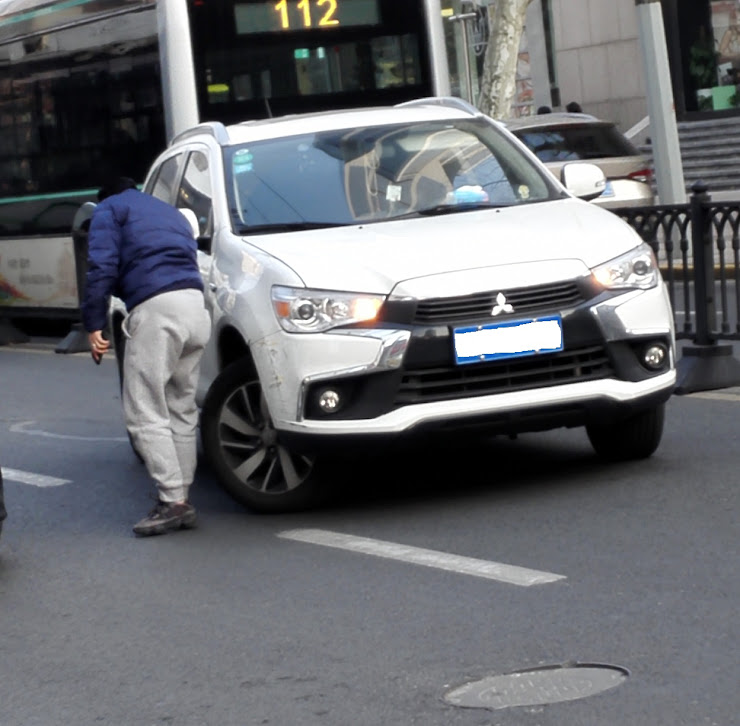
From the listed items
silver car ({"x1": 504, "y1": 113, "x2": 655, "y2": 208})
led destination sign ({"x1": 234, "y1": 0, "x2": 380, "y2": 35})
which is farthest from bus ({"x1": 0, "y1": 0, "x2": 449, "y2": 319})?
silver car ({"x1": 504, "y1": 113, "x2": 655, "y2": 208})

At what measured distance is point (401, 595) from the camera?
6.69 metres

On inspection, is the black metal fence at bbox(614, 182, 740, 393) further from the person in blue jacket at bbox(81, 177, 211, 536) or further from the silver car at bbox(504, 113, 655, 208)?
the silver car at bbox(504, 113, 655, 208)

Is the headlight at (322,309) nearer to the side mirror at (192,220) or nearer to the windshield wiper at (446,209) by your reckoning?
the side mirror at (192,220)

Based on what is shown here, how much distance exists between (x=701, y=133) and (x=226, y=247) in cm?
2473

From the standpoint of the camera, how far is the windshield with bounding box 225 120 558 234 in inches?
353

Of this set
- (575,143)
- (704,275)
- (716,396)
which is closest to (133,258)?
(716,396)

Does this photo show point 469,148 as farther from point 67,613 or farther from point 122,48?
point 122,48

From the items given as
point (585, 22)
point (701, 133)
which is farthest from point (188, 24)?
point (585, 22)

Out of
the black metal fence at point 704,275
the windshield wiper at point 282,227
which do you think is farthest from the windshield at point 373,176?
the black metal fence at point 704,275

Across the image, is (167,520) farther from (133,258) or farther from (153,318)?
(133,258)

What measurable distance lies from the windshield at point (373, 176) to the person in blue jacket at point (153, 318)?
0.62 m

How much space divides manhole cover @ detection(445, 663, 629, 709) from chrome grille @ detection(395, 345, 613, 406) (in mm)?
2563

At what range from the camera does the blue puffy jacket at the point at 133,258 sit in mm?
8305

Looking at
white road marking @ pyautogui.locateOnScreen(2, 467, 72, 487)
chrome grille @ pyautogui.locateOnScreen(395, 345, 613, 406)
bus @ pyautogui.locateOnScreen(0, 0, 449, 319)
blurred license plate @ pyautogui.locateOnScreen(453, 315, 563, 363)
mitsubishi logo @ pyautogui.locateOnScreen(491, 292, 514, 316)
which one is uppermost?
bus @ pyautogui.locateOnScreen(0, 0, 449, 319)
